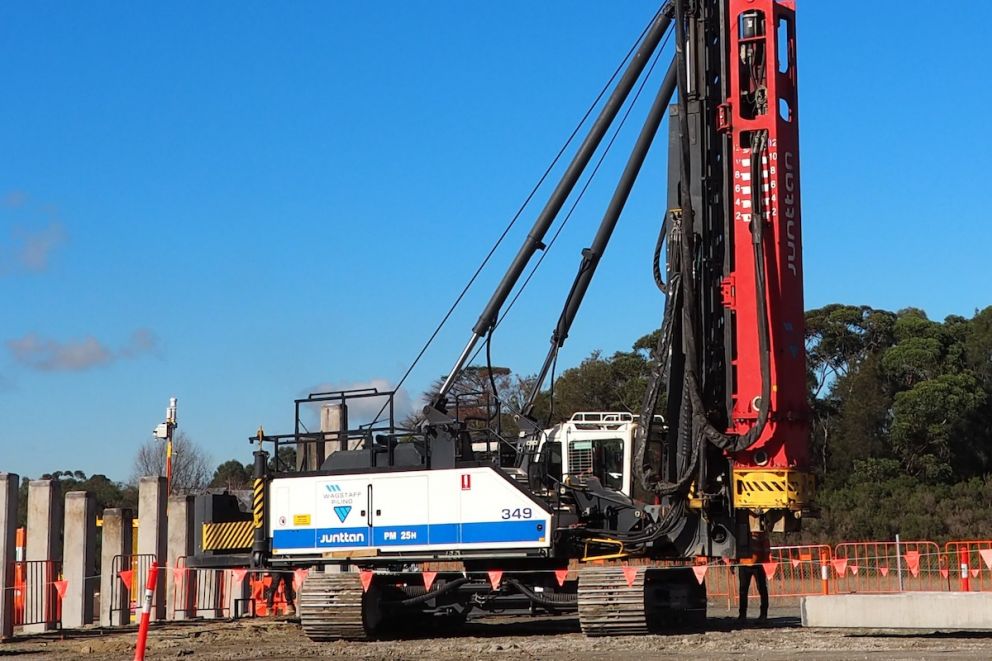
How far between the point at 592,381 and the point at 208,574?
91.0 ft

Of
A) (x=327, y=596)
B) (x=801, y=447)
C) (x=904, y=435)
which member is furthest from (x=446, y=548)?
(x=904, y=435)

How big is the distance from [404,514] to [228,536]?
406cm

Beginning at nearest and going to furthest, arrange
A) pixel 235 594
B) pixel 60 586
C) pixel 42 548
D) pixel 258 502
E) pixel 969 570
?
pixel 258 502, pixel 60 586, pixel 42 548, pixel 235 594, pixel 969 570

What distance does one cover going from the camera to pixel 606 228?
23.8 metres

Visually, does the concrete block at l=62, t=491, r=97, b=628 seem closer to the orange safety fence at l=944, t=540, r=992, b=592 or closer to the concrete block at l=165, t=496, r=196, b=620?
the concrete block at l=165, t=496, r=196, b=620

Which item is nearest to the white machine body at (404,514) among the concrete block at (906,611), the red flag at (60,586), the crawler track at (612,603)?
the crawler track at (612,603)

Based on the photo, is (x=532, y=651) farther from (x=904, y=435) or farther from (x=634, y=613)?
(x=904, y=435)

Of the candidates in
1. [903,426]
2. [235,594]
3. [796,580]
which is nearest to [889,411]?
[903,426]

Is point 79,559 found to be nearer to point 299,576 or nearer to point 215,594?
point 215,594

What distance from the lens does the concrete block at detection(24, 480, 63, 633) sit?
79.9 feet

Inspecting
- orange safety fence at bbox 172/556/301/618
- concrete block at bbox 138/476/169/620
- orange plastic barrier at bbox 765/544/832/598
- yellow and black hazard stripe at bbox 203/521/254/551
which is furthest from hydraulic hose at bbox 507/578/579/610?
orange plastic barrier at bbox 765/544/832/598

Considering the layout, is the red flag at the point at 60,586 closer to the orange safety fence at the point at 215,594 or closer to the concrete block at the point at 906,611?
the orange safety fence at the point at 215,594

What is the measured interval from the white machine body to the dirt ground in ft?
4.76

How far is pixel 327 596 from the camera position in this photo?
19.9 m
